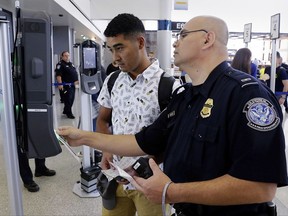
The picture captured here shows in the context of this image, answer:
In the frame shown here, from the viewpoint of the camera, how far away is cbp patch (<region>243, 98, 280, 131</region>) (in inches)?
31.3

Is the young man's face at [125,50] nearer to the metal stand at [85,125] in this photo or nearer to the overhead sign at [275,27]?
the metal stand at [85,125]

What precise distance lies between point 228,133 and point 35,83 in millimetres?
878

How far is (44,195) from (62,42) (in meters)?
8.39

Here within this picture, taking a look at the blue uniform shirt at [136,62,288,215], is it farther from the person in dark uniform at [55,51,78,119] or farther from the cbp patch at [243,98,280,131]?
the person in dark uniform at [55,51,78,119]

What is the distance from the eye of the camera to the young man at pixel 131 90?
140 centimetres

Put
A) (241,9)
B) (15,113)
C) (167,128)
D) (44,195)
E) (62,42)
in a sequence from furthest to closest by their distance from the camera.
Result: 1. (241,9)
2. (62,42)
3. (44,195)
4. (15,113)
5. (167,128)

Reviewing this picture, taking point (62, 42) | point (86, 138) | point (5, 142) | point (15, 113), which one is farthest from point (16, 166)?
point (62, 42)

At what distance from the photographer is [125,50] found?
1.40 meters

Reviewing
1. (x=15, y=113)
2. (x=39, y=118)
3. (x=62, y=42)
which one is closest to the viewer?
(x=39, y=118)

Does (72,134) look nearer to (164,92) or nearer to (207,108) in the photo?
(164,92)

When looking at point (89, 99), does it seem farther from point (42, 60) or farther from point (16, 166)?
point (42, 60)

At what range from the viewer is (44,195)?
299cm

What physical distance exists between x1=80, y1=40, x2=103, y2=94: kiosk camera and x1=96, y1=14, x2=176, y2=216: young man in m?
1.37

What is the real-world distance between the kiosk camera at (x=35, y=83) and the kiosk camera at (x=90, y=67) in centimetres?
144
